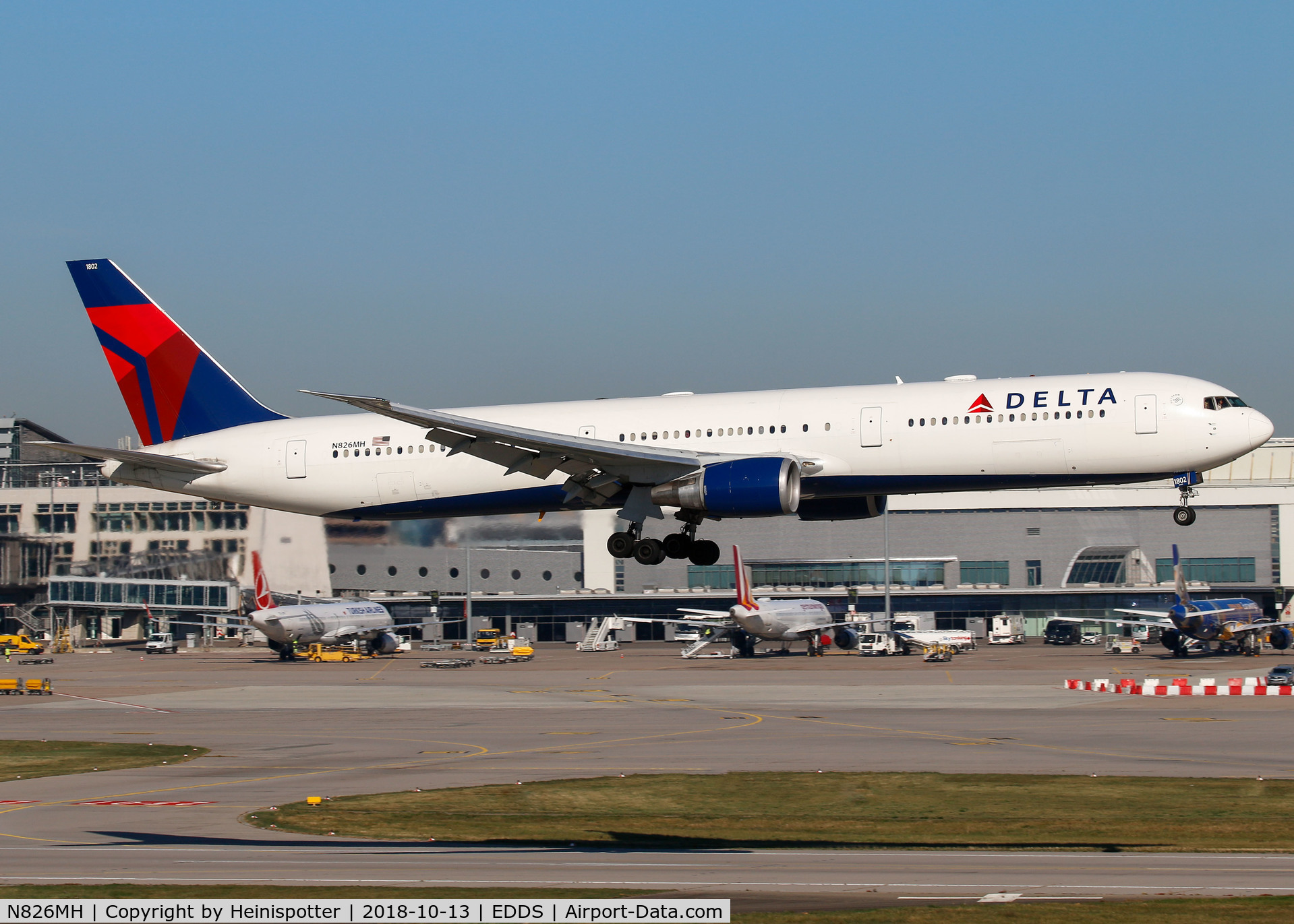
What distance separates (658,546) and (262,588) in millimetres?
57534

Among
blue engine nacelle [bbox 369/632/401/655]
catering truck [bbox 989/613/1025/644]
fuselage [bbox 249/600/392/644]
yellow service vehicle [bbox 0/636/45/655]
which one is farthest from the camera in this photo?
catering truck [bbox 989/613/1025/644]

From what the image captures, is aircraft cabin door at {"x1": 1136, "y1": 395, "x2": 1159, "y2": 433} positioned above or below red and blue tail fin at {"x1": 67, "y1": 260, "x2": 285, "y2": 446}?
below

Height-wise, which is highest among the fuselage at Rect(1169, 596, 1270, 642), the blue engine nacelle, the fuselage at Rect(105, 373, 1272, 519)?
the fuselage at Rect(105, 373, 1272, 519)

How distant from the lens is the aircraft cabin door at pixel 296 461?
148 ft

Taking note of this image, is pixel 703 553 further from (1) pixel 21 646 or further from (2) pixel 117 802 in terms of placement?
(1) pixel 21 646

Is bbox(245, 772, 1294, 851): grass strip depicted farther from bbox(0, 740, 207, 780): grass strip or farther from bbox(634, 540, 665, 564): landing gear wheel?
bbox(0, 740, 207, 780): grass strip

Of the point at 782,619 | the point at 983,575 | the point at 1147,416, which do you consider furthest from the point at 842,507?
the point at 983,575

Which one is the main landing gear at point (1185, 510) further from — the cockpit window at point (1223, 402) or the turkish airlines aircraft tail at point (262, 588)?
the turkish airlines aircraft tail at point (262, 588)

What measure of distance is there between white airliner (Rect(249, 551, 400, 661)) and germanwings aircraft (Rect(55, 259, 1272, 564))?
47264mm

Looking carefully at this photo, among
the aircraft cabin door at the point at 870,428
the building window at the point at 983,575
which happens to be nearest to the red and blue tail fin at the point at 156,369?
the aircraft cabin door at the point at 870,428

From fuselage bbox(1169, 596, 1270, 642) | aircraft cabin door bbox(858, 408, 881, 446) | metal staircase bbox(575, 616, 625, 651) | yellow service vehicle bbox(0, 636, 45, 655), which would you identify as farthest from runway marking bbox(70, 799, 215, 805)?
yellow service vehicle bbox(0, 636, 45, 655)

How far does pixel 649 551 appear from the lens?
42.0 m

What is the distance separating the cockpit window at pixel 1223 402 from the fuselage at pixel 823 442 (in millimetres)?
132

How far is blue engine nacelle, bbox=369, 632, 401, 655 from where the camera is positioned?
100m
